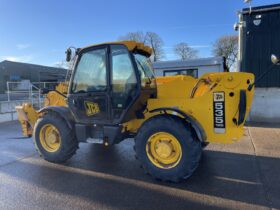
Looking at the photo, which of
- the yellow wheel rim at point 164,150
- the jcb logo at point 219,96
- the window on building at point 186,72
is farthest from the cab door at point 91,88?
the window on building at point 186,72

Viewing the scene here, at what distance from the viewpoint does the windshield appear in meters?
4.05

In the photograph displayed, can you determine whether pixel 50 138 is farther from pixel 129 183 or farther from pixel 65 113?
pixel 129 183

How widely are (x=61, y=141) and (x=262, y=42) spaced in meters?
7.82

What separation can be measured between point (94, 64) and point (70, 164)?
196 cm

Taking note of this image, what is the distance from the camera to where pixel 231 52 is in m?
29.1

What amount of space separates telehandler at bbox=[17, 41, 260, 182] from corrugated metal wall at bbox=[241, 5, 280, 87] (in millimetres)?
5381

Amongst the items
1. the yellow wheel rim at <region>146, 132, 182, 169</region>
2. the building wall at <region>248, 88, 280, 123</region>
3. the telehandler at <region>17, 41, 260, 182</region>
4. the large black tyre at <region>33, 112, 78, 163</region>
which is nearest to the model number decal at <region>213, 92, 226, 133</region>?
the telehandler at <region>17, 41, 260, 182</region>

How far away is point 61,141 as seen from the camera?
435 centimetres

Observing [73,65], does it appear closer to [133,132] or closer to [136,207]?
[133,132]

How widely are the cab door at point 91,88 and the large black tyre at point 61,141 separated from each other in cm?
31

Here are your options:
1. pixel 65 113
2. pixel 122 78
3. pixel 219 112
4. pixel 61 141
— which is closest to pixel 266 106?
pixel 219 112

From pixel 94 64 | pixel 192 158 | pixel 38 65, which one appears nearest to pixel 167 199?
pixel 192 158

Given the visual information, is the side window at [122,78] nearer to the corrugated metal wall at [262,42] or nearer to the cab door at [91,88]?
the cab door at [91,88]

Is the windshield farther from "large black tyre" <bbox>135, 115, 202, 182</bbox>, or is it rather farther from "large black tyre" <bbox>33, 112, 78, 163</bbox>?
"large black tyre" <bbox>33, 112, 78, 163</bbox>
